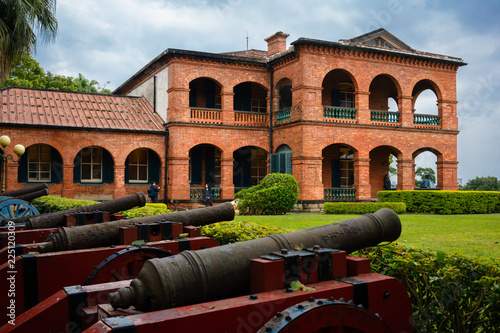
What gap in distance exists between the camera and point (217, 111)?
76.3 feet

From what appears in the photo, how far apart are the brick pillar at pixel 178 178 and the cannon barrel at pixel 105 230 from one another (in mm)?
16946

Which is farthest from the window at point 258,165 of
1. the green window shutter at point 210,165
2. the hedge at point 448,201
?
the hedge at point 448,201

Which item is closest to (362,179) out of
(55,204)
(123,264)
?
(55,204)

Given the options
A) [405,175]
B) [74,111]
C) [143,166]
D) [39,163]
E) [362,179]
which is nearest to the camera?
[39,163]

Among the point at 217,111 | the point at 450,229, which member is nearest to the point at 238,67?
the point at 217,111

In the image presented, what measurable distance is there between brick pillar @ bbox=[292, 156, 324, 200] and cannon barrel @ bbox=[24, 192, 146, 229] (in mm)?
15301

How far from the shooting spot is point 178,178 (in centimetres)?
2205

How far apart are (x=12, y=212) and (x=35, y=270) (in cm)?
702

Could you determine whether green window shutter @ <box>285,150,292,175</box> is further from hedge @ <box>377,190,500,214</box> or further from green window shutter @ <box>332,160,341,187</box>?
hedge @ <box>377,190,500,214</box>

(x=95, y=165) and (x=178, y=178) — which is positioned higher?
(x=95, y=165)

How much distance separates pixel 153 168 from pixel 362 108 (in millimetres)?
10546

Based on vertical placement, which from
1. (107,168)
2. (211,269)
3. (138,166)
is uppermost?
(138,166)

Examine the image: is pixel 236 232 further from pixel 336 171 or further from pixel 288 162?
pixel 336 171

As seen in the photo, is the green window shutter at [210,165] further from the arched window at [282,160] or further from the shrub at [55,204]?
the shrub at [55,204]
